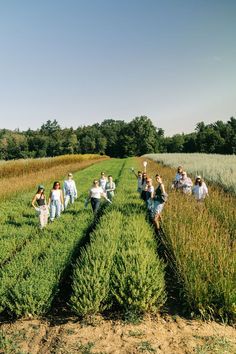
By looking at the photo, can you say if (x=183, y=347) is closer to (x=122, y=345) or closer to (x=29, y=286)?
(x=122, y=345)

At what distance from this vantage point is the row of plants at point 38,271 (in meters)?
6.99

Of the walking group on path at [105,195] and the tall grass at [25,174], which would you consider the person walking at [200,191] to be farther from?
the tall grass at [25,174]

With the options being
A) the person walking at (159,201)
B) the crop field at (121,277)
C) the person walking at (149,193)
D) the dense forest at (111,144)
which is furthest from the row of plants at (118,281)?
the dense forest at (111,144)

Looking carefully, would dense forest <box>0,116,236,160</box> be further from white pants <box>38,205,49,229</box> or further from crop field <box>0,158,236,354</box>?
crop field <box>0,158,236,354</box>

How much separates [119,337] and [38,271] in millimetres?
2592

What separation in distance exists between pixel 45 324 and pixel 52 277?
1098mm

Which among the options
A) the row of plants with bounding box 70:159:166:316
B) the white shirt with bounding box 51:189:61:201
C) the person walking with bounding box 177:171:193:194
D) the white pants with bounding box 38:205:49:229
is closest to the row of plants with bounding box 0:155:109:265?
the white pants with bounding box 38:205:49:229

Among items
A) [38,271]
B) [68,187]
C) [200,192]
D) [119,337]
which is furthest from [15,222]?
[119,337]

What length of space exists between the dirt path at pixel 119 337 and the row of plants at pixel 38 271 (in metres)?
0.37

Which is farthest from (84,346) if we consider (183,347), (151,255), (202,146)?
(202,146)

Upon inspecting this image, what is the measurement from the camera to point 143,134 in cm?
10962

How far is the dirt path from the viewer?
585cm

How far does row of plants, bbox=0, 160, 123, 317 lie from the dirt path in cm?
37

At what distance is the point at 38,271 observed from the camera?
26.2 feet
